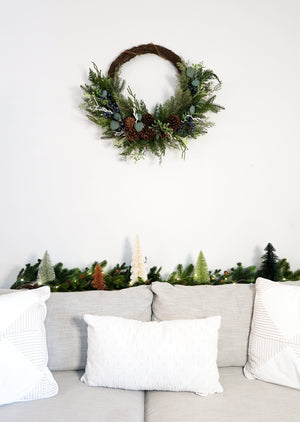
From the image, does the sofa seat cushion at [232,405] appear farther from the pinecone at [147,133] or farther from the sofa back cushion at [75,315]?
the pinecone at [147,133]

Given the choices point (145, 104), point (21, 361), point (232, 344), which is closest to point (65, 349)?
point (21, 361)

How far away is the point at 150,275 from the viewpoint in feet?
6.40

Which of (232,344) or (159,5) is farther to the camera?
(159,5)

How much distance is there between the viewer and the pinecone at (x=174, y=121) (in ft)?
6.02

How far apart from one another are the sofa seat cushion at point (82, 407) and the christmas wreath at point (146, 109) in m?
1.13

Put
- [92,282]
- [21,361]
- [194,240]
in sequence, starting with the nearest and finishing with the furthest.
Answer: [21,361] < [92,282] < [194,240]

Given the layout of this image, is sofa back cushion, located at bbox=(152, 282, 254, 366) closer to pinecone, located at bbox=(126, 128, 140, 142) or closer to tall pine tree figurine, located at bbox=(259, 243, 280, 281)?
tall pine tree figurine, located at bbox=(259, 243, 280, 281)

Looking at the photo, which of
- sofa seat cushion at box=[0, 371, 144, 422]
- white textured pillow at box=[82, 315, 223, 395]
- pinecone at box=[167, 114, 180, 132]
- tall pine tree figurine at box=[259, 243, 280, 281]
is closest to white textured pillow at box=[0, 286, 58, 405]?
sofa seat cushion at box=[0, 371, 144, 422]

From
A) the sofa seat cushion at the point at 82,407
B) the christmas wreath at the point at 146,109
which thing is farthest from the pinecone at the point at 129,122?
the sofa seat cushion at the point at 82,407

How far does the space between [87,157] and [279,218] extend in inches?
43.3

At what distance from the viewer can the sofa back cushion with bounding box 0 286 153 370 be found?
1557mm

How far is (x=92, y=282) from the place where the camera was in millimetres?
1843

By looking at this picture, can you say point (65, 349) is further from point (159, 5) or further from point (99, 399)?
point (159, 5)

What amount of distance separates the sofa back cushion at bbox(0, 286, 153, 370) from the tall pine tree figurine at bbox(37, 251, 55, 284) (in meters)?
0.24
